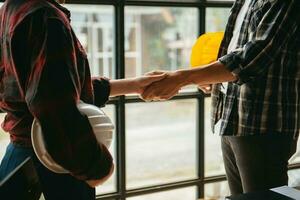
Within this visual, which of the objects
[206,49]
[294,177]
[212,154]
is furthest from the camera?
[294,177]

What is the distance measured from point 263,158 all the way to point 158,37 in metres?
1.22

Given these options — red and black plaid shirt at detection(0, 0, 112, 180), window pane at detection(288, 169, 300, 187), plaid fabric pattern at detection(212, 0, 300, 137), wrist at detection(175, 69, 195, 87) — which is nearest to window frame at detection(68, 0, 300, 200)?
window pane at detection(288, 169, 300, 187)

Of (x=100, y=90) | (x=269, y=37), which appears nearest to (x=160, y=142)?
(x=100, y=90)

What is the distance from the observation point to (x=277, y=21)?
1.37 m

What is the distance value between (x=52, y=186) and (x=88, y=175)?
15 cm

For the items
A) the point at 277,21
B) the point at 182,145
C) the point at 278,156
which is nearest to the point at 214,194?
the point at 182,145

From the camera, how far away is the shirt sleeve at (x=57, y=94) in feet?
2.88

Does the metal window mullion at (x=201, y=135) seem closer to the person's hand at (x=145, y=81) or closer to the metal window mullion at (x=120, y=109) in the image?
the metal window mullion at (x=120, y=109)

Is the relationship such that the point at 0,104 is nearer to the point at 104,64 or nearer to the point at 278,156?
the point at 278,156

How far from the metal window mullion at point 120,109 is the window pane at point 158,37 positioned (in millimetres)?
67

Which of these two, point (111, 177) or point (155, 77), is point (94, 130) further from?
point (111, 177)

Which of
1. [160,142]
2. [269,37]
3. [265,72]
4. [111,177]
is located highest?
[269,37]

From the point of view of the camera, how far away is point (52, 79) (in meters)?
0.88

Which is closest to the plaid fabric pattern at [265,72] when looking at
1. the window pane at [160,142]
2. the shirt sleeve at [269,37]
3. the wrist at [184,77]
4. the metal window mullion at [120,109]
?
the shirt sleeve at [269,37]
